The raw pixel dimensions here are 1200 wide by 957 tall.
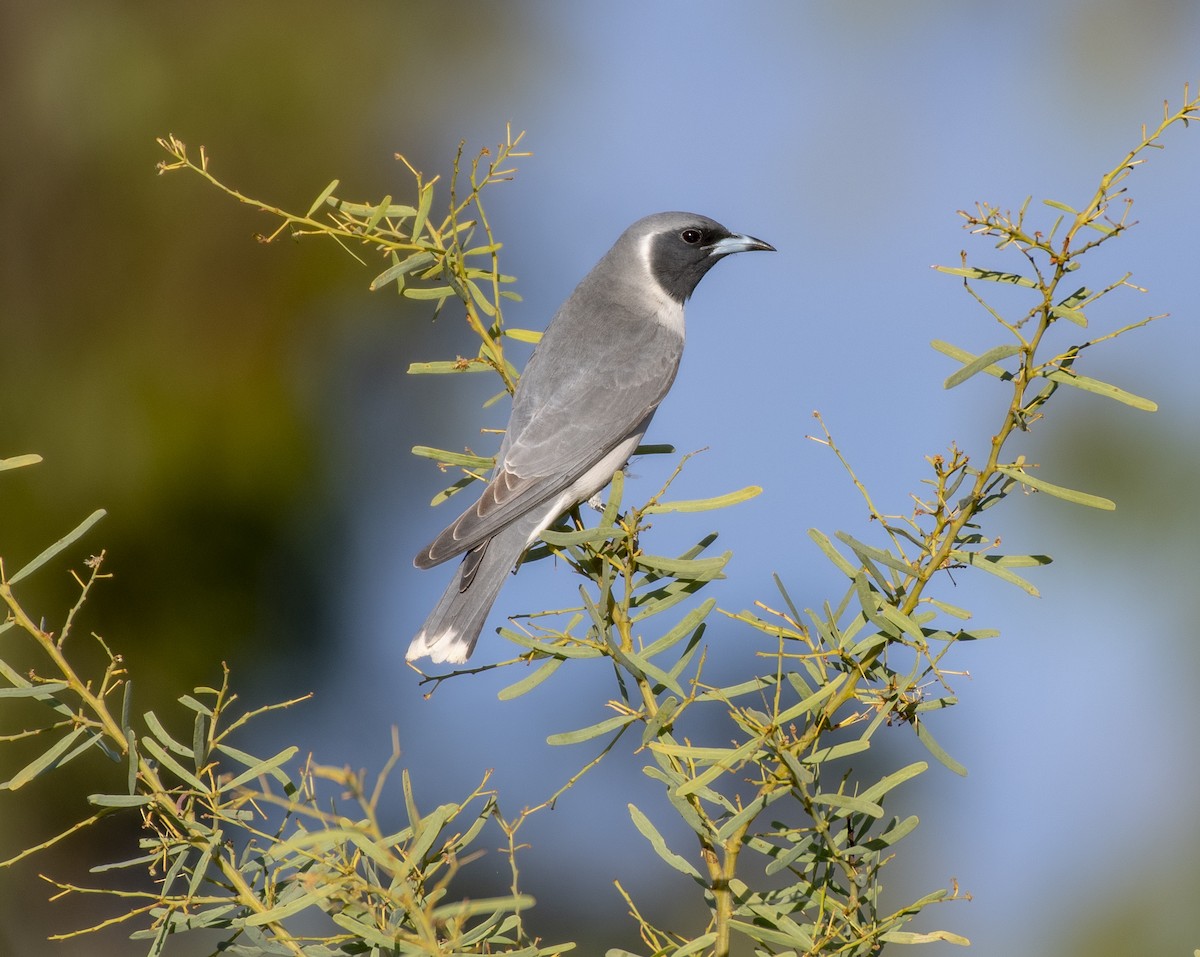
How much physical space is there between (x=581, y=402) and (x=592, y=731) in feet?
7.45

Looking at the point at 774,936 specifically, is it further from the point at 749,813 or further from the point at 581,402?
the point at 581,402

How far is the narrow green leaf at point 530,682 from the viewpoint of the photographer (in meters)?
1.53

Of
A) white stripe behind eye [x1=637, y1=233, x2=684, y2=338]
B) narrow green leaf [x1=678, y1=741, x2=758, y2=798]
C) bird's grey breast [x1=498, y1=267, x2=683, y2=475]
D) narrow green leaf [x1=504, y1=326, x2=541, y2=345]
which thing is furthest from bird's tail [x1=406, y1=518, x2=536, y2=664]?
narrow green leaf [x1=678, y1=741, x2=758, y2=798]

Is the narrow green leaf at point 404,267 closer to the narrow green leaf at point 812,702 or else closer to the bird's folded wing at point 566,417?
the narrow green leaf at point 812,702

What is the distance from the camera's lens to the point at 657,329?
407cm

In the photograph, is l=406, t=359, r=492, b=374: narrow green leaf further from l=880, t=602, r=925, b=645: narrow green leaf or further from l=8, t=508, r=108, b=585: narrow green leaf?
l=880, t=602, r=925, b=645: narrow green leaf

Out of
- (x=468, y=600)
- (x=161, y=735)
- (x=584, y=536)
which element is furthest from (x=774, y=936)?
(x=468, y=600)

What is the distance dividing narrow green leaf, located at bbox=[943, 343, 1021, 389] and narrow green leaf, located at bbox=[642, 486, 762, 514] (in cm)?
Result: 41

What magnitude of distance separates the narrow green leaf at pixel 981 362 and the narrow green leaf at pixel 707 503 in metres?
0.41

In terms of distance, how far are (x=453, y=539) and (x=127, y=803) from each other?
1.72 m

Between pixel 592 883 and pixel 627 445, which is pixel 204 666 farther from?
pixel 627 445

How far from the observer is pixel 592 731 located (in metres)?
1.45

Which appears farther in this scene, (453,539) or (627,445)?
(627,445)

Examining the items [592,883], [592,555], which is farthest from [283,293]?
[592,555]
